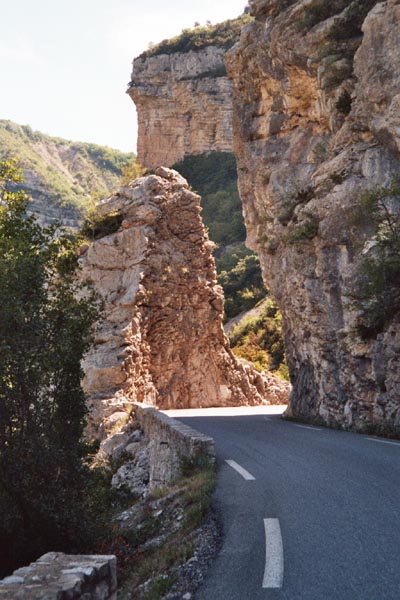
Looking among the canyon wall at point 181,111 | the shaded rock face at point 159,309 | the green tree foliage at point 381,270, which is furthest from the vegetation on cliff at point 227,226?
the green tree foliage at point 381,270

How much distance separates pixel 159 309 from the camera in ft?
91.5

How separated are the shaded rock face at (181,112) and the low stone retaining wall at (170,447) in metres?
73.2

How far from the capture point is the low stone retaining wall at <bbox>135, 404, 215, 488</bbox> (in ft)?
34.5

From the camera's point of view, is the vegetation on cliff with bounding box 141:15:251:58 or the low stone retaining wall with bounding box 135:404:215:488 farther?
the vegetation on cliff with bounding box 141:15:251:58

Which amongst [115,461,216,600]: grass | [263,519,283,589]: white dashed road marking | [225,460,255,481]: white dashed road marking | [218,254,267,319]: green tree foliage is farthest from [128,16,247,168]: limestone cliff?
[263,519,283,589]: white dashed road marking

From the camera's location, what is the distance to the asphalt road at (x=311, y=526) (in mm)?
4312

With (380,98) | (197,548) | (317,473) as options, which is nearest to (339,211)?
(380,98)

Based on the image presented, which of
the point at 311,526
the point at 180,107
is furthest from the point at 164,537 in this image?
the point at 180,107

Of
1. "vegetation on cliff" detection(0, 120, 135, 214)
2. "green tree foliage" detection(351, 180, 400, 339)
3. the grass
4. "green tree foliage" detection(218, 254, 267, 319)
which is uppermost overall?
"vegetation on cliff" detection(0, 120, 135, 214)

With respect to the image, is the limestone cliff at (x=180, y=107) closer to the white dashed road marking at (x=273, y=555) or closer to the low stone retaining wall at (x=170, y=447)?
the low stone retaining wall at (x=170, y=447)

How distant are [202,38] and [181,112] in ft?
50.0

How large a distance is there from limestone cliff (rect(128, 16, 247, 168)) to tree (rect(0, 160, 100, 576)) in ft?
255

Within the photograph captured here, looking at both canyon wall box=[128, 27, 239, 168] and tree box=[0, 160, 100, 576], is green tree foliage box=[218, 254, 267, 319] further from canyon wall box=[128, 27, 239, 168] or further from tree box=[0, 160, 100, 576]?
tree box=[0, 160, 100, 576]

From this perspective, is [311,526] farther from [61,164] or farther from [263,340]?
[61,164]
